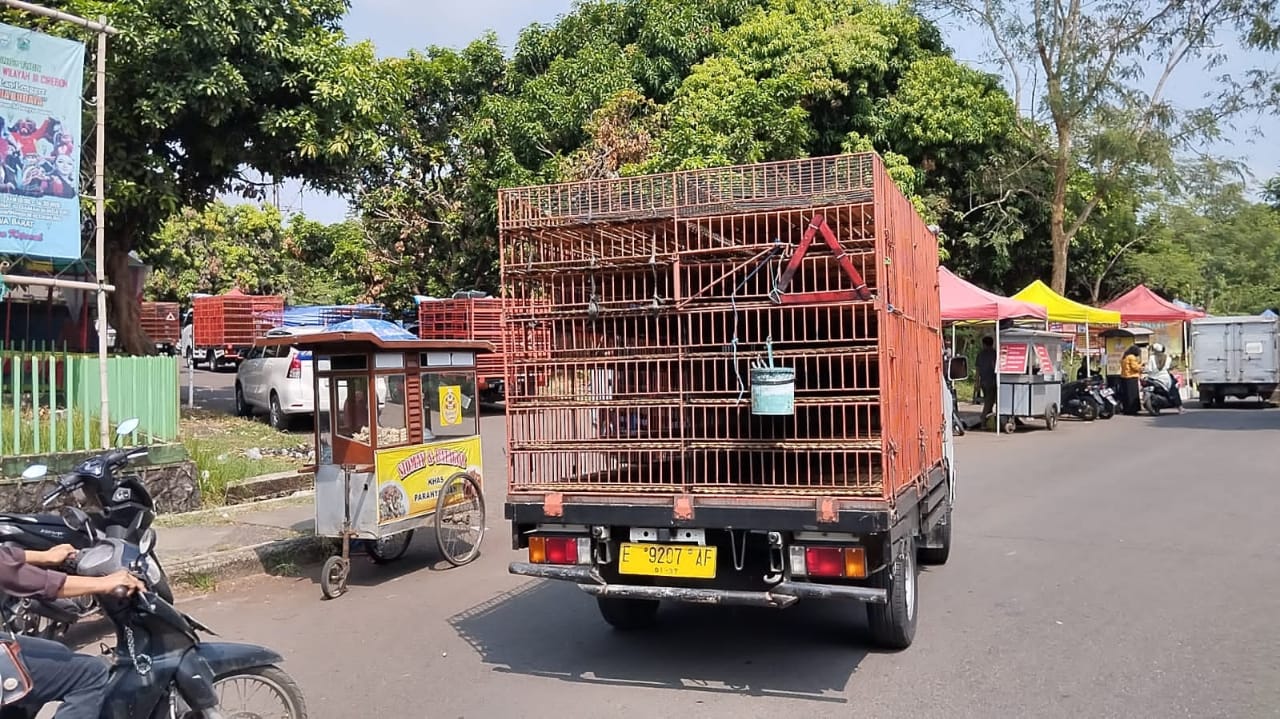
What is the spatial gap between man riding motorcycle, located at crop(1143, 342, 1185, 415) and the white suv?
18.9 metres

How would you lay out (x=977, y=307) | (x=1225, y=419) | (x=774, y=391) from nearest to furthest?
(x=774, y=391) → (x=977, y=307) → (x=1225, y=419)

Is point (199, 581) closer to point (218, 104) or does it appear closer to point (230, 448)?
point (230, 448)

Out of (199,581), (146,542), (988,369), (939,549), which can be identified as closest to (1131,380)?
(988,369)

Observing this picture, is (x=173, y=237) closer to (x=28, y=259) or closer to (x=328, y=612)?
(x=28, y=259)

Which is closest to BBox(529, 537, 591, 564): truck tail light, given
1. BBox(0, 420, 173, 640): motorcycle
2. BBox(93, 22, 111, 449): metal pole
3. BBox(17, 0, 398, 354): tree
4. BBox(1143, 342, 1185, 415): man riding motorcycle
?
BBox(0, 420, 173, 640): motorcycle

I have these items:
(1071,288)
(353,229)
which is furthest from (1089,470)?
(1071,288)

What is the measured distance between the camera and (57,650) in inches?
135

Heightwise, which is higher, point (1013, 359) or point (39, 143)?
point (39, 143)

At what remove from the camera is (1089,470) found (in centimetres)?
1285

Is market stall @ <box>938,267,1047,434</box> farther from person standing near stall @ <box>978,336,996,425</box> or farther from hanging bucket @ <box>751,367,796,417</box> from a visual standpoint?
hanging bucket @ <box>751,367,796,417</box>

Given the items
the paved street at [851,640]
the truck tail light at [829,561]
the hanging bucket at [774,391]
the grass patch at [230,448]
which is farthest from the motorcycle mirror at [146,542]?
the grass patch at [230,448]

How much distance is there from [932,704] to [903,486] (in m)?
1.07

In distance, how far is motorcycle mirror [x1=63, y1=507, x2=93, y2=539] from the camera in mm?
3842

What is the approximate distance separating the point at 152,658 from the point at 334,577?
3632 millimetres
